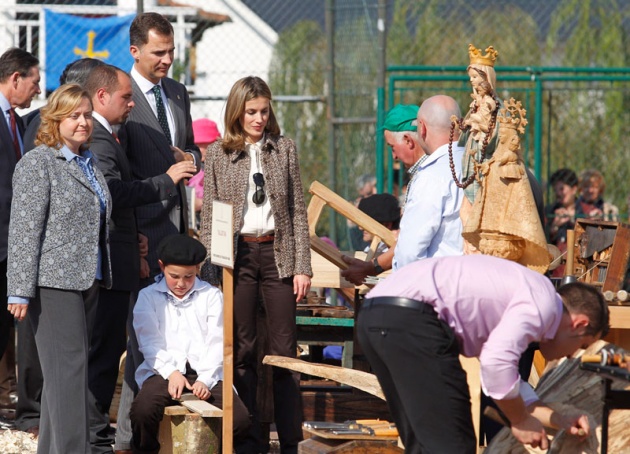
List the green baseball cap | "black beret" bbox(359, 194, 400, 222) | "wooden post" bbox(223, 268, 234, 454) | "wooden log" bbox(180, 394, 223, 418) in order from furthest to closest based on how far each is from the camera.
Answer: "black beret" bbox(359, 194, 400, 222) < the green baseball cap < "wooden log" bbox(180, 394, 223, 418) < "wooden post" bbox(223, 268, 234, 454)

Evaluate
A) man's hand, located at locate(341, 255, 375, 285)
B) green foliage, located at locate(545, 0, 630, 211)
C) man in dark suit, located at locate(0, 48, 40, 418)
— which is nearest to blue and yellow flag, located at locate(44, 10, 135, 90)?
man in dark suit, located at locate(0, 48, 40, 418)

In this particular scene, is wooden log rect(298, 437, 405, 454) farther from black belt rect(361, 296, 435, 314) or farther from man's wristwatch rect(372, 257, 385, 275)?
black belt rect(361, 296, 435, 314)

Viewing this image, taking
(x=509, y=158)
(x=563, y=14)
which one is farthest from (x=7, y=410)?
(x=563, y=14)

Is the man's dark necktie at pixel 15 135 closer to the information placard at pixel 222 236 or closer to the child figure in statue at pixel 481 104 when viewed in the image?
the information placard at pixel 222 236

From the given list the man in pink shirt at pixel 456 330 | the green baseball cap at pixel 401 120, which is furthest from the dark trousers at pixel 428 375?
the green baseball cap at pixel 401 120

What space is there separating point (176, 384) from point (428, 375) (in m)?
1.95

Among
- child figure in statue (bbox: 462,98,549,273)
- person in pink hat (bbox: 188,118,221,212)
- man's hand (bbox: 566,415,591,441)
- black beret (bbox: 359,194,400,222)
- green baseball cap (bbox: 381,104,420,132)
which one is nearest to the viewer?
man's hand (bbox: 566,415,591,441)

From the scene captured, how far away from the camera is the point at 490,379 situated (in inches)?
143

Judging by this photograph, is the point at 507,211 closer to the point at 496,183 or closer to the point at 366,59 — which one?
the point at 496,183

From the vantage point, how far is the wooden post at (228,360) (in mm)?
5086

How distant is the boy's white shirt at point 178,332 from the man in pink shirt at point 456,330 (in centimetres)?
183

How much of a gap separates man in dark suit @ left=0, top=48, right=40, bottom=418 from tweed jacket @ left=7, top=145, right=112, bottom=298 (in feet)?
3.96

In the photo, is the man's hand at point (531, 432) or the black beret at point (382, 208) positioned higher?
the black beret at point (382, 208)

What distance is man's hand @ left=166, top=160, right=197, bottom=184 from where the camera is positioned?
225 inches
